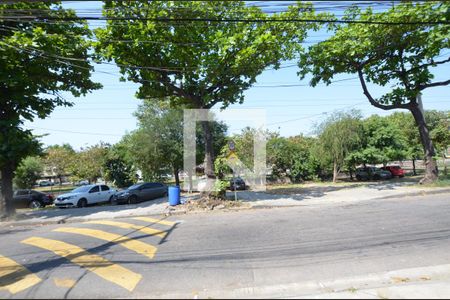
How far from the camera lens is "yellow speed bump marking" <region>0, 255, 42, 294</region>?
6051mm

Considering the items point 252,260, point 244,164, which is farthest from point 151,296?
point 244,164

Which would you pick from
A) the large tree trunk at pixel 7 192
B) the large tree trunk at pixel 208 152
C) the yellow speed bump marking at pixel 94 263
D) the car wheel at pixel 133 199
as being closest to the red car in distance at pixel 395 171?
the large tree trunk at pixel 208 152

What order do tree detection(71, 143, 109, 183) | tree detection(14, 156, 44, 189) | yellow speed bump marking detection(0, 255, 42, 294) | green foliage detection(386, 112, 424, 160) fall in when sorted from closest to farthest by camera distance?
yellow speed bump marking detection(0, 255, 42, 294) → green foliage detection(386, 112, 424, 160) → tree detection(71, 143, 109, 183) → tree detection(14, 156, 44, 189)

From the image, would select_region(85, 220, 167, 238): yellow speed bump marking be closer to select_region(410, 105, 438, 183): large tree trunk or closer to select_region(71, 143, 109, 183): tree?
select_region(410, 105, 438, 183): large tree trunk

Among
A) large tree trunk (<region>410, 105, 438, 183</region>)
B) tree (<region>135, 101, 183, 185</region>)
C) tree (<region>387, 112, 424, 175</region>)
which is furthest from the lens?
tree (<region>387, 112, 424, 175</region>)

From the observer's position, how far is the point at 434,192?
1662 cm

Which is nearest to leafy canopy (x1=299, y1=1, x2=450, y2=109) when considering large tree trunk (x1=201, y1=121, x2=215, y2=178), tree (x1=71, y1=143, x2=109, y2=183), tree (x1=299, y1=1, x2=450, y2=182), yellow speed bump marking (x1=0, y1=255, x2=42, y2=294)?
tree (x1=299, y1=1, x2=450, y2=182)

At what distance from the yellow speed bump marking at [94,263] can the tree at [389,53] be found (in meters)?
15.3

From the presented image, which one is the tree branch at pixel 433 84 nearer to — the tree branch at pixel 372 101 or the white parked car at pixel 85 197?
the tree branch at pixel 372 101

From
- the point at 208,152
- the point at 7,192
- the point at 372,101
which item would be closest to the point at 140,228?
the point at 208,152

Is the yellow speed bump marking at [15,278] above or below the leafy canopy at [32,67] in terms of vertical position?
below

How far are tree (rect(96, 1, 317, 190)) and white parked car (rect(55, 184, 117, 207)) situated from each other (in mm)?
9459

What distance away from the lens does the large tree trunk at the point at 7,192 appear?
16328 millimetres

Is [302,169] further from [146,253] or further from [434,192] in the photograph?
[146,253]
